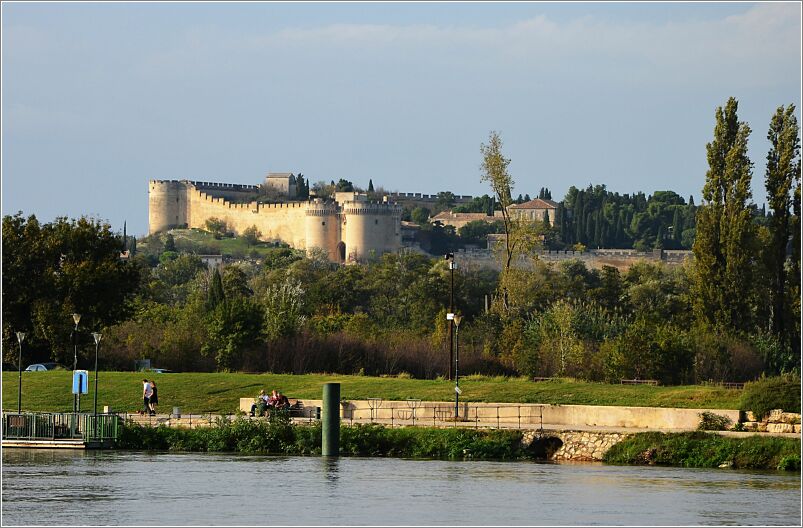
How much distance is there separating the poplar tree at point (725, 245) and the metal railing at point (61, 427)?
18.2 metres

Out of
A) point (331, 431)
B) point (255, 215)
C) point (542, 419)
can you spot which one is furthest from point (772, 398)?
point (255, 215)

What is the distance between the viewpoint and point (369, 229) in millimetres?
154750

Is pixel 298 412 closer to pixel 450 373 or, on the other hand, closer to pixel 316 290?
pixel 450 373

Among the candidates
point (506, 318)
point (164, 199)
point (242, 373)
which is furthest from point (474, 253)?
point (242, 373)

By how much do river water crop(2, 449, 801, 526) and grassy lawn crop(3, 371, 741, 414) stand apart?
5356 millimetres

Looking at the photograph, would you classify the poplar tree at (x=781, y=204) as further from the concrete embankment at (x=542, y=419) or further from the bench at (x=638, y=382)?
the concrete embankment at (x=542, y=419)

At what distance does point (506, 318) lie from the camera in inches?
1940

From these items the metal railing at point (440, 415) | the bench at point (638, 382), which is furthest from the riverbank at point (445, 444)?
the bench at point (638, 382)

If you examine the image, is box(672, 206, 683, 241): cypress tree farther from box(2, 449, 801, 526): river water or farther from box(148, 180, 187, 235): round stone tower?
box(2, 449, 801, 526): river water

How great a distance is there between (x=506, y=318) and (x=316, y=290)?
2624 cm

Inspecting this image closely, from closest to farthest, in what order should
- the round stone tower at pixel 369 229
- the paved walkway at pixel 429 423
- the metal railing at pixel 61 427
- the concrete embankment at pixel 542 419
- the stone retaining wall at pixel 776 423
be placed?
the stone retaining wall at pixel 776 423, the concrete embankment at pixel 542 419, the paved walkway at pixel 429 423, the metal railing at pixel 61 427, the round stone tower at pixel 369 229

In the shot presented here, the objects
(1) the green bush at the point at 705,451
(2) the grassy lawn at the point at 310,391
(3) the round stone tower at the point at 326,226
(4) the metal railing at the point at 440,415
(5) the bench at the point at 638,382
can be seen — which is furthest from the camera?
(3) the round stone tower at the point at 326,226

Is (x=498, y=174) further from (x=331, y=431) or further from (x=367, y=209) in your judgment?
(x=367, y=209)

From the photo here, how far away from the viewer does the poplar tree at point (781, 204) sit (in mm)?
42781
